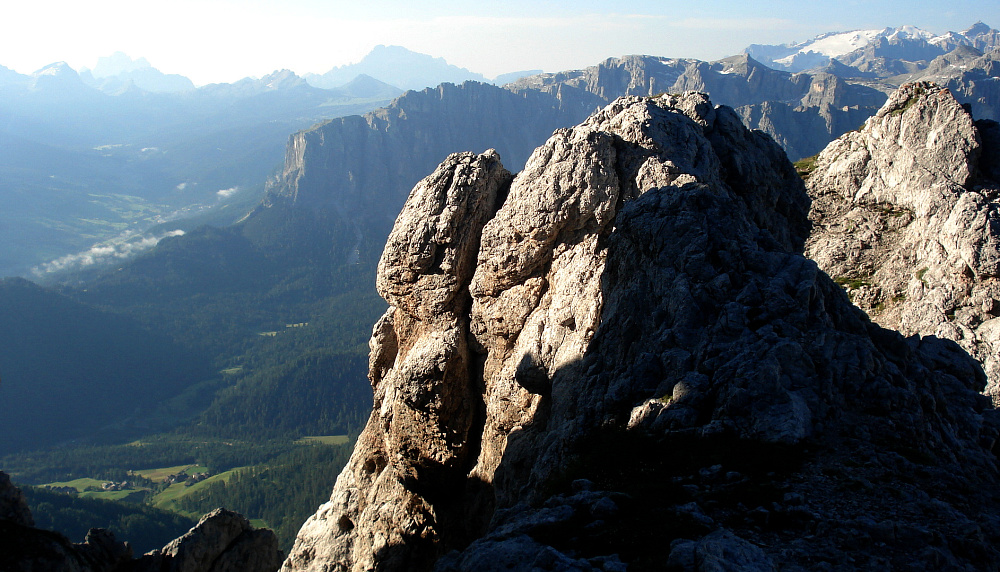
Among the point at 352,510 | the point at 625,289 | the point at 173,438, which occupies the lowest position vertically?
the point at 173,438

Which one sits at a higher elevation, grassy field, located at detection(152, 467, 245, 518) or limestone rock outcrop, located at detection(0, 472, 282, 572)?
limestone rock outcrop, located at detection(0, 472, 282, 572)

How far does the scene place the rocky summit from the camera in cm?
1199

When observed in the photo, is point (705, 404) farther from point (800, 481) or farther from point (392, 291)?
point (392, 291)

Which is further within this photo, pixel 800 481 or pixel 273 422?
pixel 273 422

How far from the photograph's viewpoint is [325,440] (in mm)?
181875

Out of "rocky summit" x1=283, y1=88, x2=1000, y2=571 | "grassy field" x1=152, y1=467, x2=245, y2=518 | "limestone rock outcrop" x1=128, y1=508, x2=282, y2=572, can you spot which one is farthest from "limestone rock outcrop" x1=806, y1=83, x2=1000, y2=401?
"grassy field" x1=152, y1=467, x2=245, y2=518

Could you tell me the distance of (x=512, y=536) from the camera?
41.9 feet

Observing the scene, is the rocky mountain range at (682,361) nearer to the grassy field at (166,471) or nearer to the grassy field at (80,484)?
the grassy field at (166,471)

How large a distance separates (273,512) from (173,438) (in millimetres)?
82646

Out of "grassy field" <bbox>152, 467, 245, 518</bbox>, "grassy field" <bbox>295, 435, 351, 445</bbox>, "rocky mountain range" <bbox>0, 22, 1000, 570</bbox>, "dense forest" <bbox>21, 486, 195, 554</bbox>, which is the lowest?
"grassy field" <bbox>295, 435, 351, 445</bbox>

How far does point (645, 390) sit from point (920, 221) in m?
34.1

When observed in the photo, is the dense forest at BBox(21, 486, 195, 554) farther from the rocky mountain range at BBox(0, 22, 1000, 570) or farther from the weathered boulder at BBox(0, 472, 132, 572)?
the weathered boulder at BBox(0, 472, 132, 572)

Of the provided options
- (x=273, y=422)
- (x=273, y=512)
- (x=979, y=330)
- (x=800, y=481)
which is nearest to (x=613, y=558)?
(x=800, y=481)

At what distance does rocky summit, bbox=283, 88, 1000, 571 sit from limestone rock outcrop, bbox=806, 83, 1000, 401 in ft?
27.8
